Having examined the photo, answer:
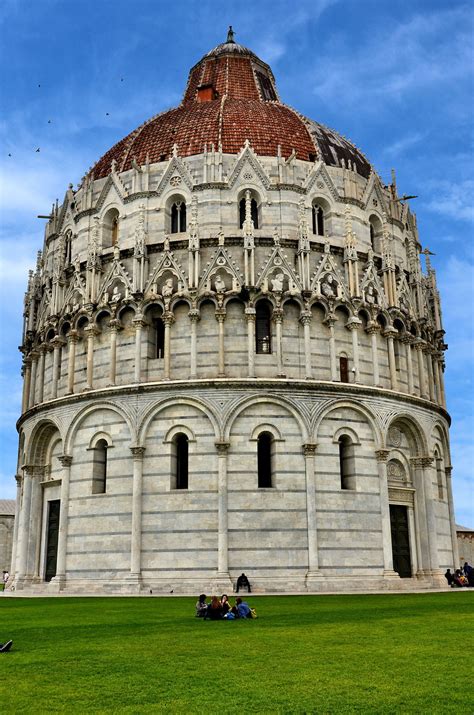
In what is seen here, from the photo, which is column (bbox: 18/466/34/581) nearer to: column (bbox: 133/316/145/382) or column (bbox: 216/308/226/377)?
column (bbox: 133/316/145/382)

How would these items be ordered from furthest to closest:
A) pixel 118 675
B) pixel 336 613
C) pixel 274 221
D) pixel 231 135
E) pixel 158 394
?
1. pixel 231 135
2. pixel 274 221
3. pixel 158 394
4. pixel 336 613
5. pixel 118 675

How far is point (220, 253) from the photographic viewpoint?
34719mm

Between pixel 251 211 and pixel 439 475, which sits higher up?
pixel 251 211

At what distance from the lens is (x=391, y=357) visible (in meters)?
36.2

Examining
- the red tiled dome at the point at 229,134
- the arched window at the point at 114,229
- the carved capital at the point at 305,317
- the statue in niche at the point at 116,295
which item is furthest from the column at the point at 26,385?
the carved capital at the point at 305,317

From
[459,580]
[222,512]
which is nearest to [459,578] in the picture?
[459,580]

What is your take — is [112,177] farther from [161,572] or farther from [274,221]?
[161,572]

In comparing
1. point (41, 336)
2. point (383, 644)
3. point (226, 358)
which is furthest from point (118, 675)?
point (41, 336)

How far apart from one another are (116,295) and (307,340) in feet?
30.9

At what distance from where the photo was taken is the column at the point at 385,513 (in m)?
32.5

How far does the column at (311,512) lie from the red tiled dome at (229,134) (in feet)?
50.6

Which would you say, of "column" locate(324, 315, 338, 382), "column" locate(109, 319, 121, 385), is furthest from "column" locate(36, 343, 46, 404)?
"column" locate(324, 315, 338, 382)

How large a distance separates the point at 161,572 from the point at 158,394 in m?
7.59

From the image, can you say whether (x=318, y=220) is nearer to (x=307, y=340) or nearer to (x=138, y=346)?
(x=307, y=340)
